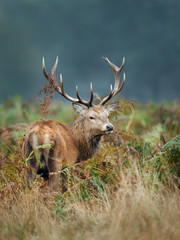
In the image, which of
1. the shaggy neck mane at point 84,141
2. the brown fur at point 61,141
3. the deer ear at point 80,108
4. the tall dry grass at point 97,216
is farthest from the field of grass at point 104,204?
the deer ear at point 80,108

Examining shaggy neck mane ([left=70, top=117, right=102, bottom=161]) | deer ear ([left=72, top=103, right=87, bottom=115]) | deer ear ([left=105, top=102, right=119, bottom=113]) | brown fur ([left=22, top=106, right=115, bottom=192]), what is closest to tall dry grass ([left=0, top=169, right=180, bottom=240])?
brown fur ([left=22, top=106, right=115, bottom=192])

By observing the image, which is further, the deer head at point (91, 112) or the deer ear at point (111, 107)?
the deer ear at point (111, 107)

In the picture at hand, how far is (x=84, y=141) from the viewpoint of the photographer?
552cm

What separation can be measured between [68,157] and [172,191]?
1.88 meters

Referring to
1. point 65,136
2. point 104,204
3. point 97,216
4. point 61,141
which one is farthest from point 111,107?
point 97,216

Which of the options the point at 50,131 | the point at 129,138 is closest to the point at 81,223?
the point at 50,131

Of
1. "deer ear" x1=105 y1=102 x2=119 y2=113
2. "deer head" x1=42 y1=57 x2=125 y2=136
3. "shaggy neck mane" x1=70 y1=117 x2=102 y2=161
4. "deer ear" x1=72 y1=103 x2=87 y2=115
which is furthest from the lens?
"deer ear" x1=105 y1=102 x2=119 y2=113

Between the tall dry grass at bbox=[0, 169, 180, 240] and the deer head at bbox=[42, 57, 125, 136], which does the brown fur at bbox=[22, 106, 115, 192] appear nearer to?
the deer head at bbox=[42, 57, 125, 136]

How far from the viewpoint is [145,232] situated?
2779 millimetres

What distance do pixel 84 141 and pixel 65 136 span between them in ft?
1.57

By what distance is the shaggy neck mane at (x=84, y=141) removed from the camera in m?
5.48

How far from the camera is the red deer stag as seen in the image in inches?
172

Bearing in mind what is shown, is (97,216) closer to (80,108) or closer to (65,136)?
(65,136)

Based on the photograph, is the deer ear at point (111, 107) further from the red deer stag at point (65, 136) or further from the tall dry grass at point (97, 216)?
the tall dry grass at point (97, 216)
